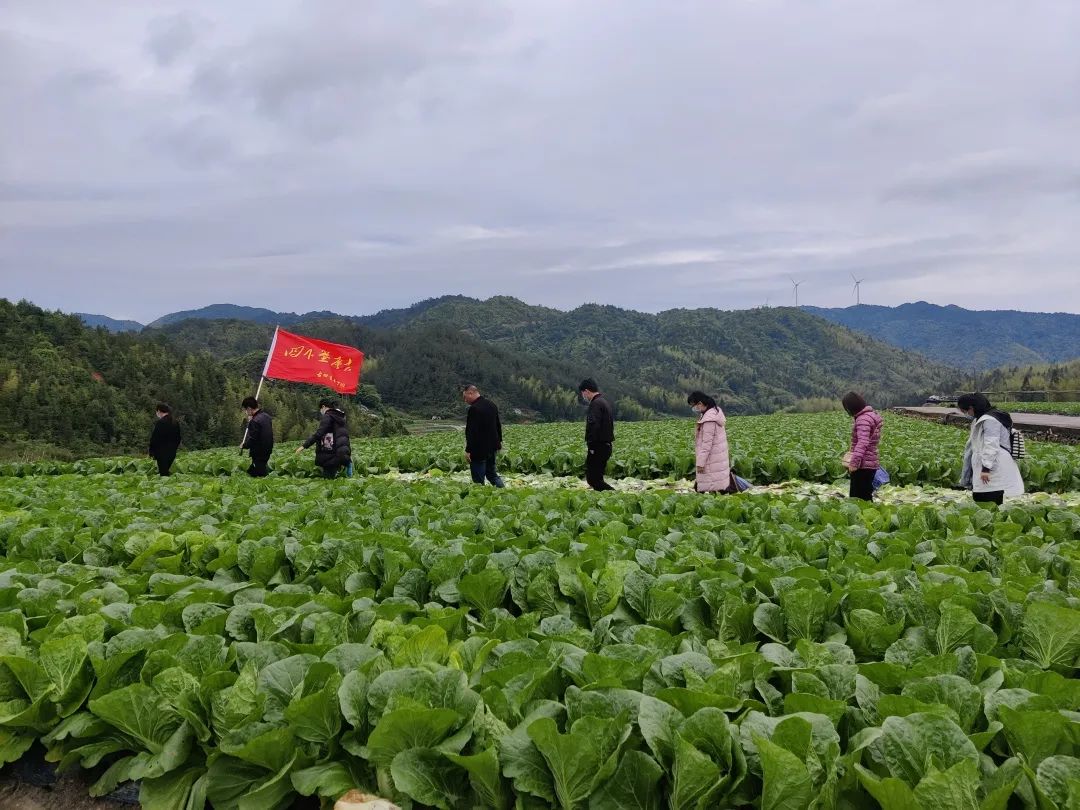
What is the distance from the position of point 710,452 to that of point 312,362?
11076 mm

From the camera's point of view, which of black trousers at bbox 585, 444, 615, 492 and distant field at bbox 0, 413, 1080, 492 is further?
distant field at bbox 0, 413, 1080, 492

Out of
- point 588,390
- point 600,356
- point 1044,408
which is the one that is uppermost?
point 600,356

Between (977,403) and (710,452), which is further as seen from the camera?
(710,452)

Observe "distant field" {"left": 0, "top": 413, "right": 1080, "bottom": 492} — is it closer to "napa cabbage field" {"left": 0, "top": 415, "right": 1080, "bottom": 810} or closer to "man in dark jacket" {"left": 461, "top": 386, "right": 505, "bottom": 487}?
"man in dark jacket" {"left": 461, "top": 386, "right": 505, "bottom": 487}

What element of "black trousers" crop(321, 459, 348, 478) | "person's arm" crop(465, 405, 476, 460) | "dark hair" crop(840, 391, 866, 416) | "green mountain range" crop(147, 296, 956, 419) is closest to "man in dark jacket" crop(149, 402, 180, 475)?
"black trousers" crop(321, 459, 348, 478)

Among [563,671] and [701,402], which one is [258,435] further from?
[563,671]

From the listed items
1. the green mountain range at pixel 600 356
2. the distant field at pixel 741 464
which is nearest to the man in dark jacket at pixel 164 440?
the distant field at pixel 741 464

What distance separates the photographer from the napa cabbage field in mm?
1958

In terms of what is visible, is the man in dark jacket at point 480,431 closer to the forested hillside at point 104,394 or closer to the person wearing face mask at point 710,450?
the person wearing face mask at point 710,450

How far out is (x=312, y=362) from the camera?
56.1 ft

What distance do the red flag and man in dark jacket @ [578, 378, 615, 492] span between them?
319 inches

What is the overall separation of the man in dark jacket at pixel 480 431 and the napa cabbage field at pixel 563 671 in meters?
5.47

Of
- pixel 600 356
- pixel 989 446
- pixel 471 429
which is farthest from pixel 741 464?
pixel 600 356

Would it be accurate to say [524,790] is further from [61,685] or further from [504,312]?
[504,312]
